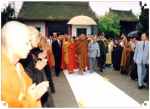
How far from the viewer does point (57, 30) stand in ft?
17.3

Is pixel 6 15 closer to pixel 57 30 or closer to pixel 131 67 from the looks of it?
pixel 57 30

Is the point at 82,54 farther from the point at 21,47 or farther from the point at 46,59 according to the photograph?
the point at 21,47

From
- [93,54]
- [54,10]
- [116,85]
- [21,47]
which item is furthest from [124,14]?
[93,54]

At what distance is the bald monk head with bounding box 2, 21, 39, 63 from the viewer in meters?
2.19

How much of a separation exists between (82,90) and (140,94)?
3.14 ft

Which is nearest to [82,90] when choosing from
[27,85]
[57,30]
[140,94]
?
[140,94]

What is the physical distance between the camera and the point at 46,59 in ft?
10.8

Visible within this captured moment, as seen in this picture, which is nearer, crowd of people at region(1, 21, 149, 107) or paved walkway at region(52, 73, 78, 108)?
crowd of people at region(1, 21, 149, 107)

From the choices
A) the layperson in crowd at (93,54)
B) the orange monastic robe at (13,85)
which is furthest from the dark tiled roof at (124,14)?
the layperson in crowd at (93,54)

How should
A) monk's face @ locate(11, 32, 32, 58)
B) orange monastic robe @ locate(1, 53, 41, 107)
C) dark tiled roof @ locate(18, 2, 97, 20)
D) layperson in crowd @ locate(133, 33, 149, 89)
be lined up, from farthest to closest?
layperson in crowd @ locate(133, 33, 149, 89)
dark tiled roof @ locate(18, 2, 97, 20)
monk's face @ locate(11, 32, 32, 58)
orange monastic robe @ locate(1, 53, 41, 107)

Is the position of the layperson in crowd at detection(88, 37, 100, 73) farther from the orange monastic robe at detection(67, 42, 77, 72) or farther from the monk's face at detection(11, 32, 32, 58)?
the monk's face at detection(11, 32, 32, 58)

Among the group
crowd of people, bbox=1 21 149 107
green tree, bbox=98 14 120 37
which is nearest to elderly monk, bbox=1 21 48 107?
crowd of people, bbox=1 21 149 107

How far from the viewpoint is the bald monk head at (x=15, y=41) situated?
2.19 m

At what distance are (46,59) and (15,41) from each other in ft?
3.45
